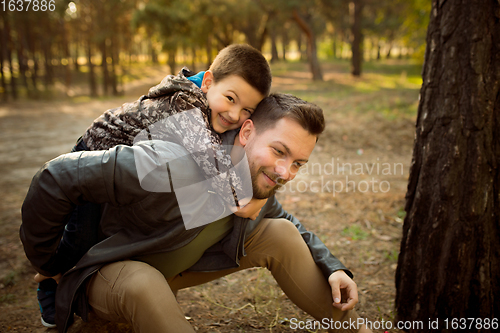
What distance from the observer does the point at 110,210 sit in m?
1.72

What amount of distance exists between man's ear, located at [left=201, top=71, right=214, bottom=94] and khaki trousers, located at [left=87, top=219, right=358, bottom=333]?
984 millimetres

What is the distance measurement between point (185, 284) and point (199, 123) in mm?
946

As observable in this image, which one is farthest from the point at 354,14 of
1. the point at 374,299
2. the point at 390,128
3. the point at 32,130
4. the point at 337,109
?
the point at 374,299

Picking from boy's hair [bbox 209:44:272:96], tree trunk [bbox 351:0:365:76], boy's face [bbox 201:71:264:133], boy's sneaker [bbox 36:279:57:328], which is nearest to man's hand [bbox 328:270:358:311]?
boy's face [bbox 201:71:264:133]

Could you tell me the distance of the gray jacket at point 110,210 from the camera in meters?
1.43

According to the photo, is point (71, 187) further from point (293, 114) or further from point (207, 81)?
point (207, 81)

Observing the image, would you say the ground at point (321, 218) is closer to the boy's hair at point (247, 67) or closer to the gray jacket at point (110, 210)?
the gray jacket at point (110, 210)

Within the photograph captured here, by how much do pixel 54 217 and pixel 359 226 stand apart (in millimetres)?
2958

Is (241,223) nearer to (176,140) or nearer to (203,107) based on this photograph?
(176,140)

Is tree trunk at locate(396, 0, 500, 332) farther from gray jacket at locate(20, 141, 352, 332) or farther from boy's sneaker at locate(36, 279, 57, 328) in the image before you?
boy's sneaker at locate(36, 279, 57, 328)

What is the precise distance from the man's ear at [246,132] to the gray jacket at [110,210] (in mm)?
322

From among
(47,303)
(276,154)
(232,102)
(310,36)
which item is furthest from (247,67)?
(310,36)

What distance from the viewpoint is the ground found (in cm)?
236

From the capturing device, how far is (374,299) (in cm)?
254
